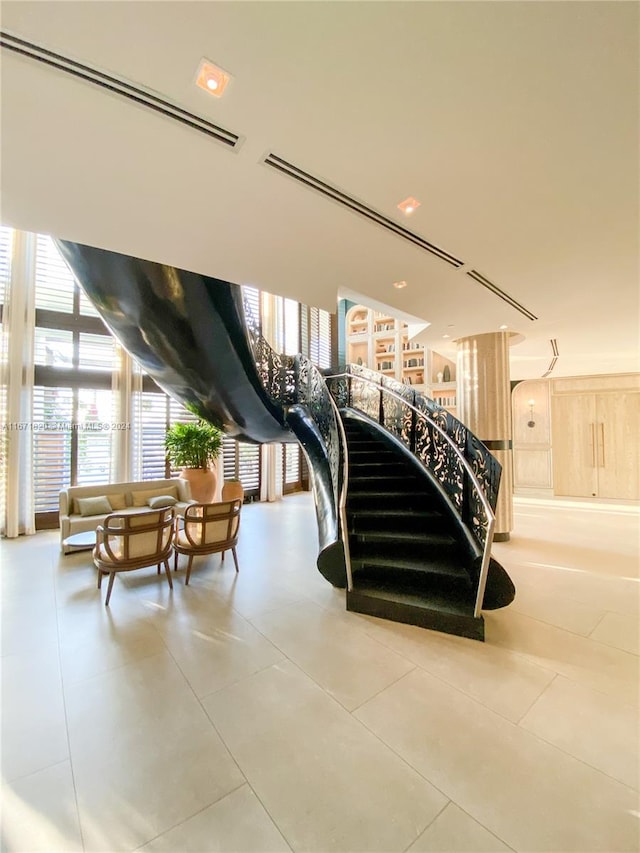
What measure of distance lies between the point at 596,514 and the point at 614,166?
7.77 m

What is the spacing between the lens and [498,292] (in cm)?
373

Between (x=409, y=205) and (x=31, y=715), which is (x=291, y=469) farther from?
(x=409, y=205)

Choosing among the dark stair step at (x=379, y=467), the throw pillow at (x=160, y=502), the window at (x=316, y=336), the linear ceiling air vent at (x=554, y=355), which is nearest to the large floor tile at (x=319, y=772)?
the dark stair step at (x=379, y=467)

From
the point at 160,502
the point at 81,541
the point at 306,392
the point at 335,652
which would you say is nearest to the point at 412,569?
the point at 335,652

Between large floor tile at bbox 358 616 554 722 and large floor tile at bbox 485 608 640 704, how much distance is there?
0.14 m

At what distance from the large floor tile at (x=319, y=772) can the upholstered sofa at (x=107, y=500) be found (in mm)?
4103

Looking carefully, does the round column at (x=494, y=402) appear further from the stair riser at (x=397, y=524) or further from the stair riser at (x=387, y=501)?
the stair riser at (x=397, y=524)

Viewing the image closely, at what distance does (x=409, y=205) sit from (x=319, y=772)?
10.8 ft

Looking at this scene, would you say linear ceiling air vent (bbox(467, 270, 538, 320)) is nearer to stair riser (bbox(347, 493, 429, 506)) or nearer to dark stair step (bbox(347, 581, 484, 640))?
stair riser (bbox(347, 493, 429, 506))

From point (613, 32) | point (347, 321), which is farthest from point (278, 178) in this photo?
point (347, 321)

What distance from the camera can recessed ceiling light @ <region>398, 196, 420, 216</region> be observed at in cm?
219

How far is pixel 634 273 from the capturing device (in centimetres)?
328

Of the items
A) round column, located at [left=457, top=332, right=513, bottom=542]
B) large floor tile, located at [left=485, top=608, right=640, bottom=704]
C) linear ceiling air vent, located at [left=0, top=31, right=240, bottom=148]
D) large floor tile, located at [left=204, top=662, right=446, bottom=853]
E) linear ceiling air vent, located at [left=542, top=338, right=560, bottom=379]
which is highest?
linear ceiling air vent, located at [left=542, top=338, right=560, bottom=379]

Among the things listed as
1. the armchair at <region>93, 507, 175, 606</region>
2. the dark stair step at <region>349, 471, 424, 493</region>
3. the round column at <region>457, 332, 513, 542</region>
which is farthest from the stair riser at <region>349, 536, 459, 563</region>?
the round column at <region>457, 332, 513, 542</region>
